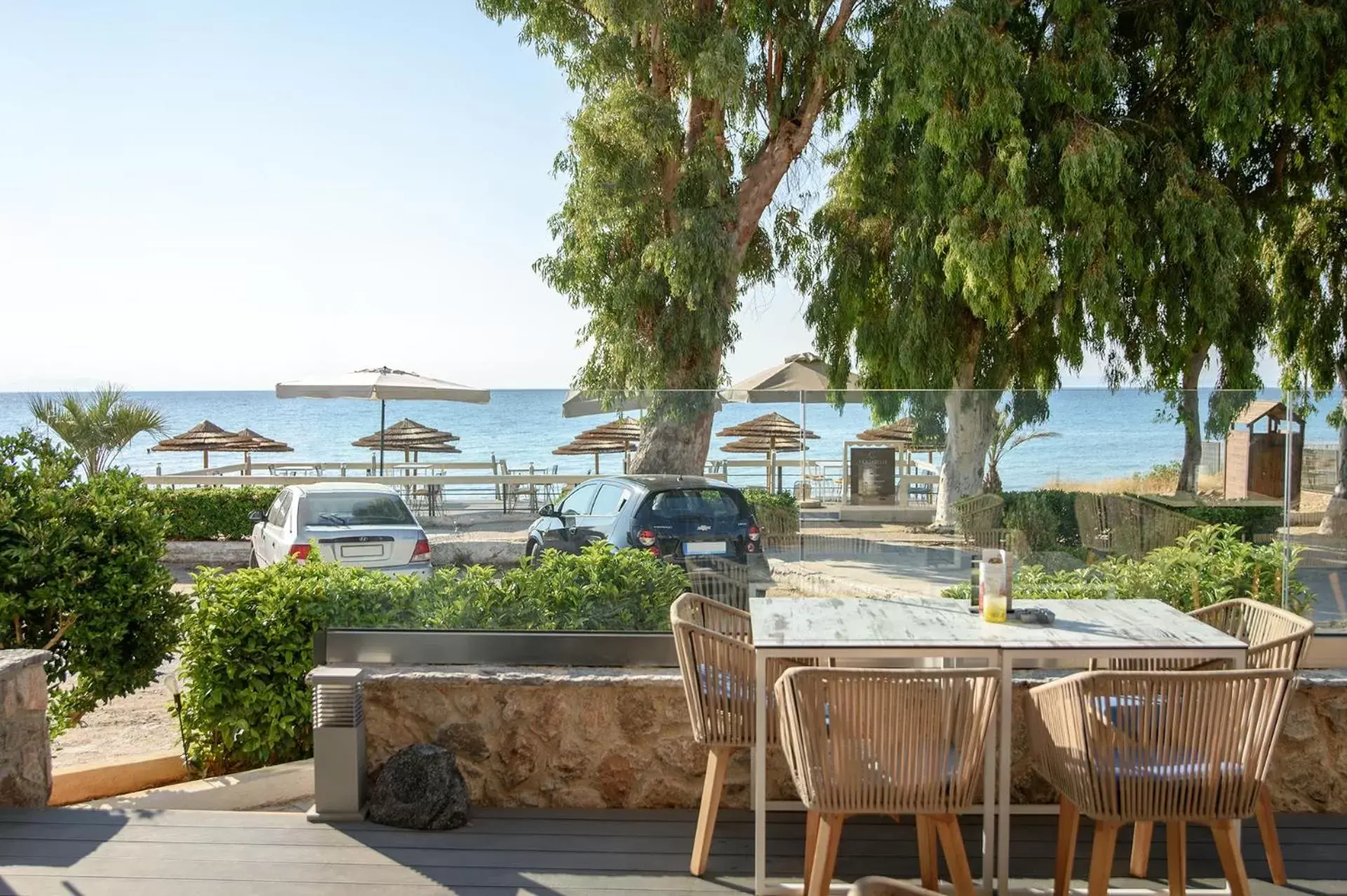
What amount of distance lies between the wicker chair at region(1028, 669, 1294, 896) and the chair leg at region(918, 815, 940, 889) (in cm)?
53

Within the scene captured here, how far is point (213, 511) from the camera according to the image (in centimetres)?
1445

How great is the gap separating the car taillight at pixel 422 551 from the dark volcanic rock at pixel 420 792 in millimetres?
1137

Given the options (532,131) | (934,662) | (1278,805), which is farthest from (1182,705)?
(532,131)

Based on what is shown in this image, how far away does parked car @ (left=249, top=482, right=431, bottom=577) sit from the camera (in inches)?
204

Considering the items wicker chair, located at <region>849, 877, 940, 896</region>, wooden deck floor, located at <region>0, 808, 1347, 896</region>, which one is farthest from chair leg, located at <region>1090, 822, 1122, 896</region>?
wicker chair, located at <region>849, 877, 940, 896</region>

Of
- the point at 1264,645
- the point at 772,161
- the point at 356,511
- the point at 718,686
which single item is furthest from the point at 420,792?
the point at 772,161

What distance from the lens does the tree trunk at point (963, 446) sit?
490 cm

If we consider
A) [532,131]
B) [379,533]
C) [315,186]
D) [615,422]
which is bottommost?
[379,533]

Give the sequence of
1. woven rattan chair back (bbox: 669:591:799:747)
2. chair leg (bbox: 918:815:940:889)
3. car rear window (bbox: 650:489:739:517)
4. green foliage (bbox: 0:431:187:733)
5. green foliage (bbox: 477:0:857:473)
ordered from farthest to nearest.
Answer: green foliage (bbox: 477:0:857:473) < green foliage (bbox: 0:431:187:733) < car rear window (bbox: 650:489:739:517) < woven rattan chair back (bbox: 669:591:799:747) < chair leg (bbox: 918:815:940:889)

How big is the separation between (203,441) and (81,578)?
7410 mm

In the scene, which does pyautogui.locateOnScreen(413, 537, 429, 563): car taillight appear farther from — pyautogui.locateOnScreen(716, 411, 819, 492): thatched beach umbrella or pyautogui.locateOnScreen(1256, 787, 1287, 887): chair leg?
pyautogui.locateOnScreen(1256, 787, 1287, 887): chair leg

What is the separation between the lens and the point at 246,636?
493 centimetres

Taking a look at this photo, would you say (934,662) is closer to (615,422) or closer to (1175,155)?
(615,422)

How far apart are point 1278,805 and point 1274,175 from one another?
1049 cm
